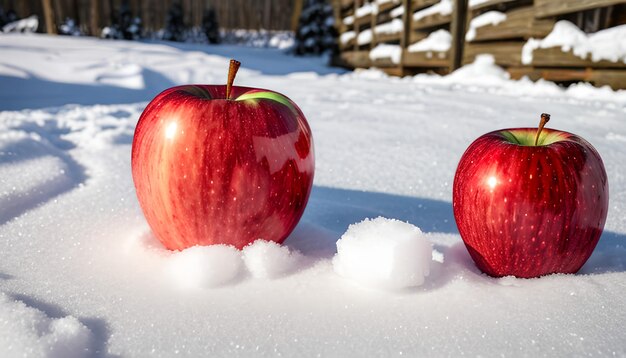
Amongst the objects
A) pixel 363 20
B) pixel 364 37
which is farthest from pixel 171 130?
pixel 363 20

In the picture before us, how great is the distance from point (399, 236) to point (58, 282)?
2.26ft

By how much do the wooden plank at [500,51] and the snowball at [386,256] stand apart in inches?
165

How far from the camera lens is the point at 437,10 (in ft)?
18.8

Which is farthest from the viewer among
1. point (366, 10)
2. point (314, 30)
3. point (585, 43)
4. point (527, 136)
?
point (314, 30)

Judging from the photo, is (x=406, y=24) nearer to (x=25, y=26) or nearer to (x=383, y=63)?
(x=383, y=63)

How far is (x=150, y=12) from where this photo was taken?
12883 mm

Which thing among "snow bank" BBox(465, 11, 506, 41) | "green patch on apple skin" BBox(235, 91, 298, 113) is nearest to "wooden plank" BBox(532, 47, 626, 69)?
"snow bank" BBox(465, 11, 506, 41)

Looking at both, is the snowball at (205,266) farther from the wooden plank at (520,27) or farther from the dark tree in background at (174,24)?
the dark tree in background at (174,24)

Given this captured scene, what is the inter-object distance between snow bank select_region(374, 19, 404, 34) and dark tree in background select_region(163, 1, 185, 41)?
7319 millimetres

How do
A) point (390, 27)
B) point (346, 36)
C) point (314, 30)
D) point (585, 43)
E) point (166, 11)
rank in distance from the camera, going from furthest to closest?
point (166, 11)
point (314, 30)
point (346, 36)
point (390, 27)
point (585, 43)

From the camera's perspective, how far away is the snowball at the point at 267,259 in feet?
3.29

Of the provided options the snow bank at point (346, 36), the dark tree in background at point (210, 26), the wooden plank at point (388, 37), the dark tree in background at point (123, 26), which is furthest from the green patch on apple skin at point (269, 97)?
the dark tree in background at point (210, 26)

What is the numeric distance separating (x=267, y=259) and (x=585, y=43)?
384 cm

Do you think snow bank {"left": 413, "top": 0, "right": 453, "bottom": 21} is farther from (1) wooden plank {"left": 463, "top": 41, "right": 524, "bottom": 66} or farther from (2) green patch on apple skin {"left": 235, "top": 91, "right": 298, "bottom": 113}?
(2) green patch on apple skin {"left": 235, "top": 91, "right": 298, "bottom": 113}
